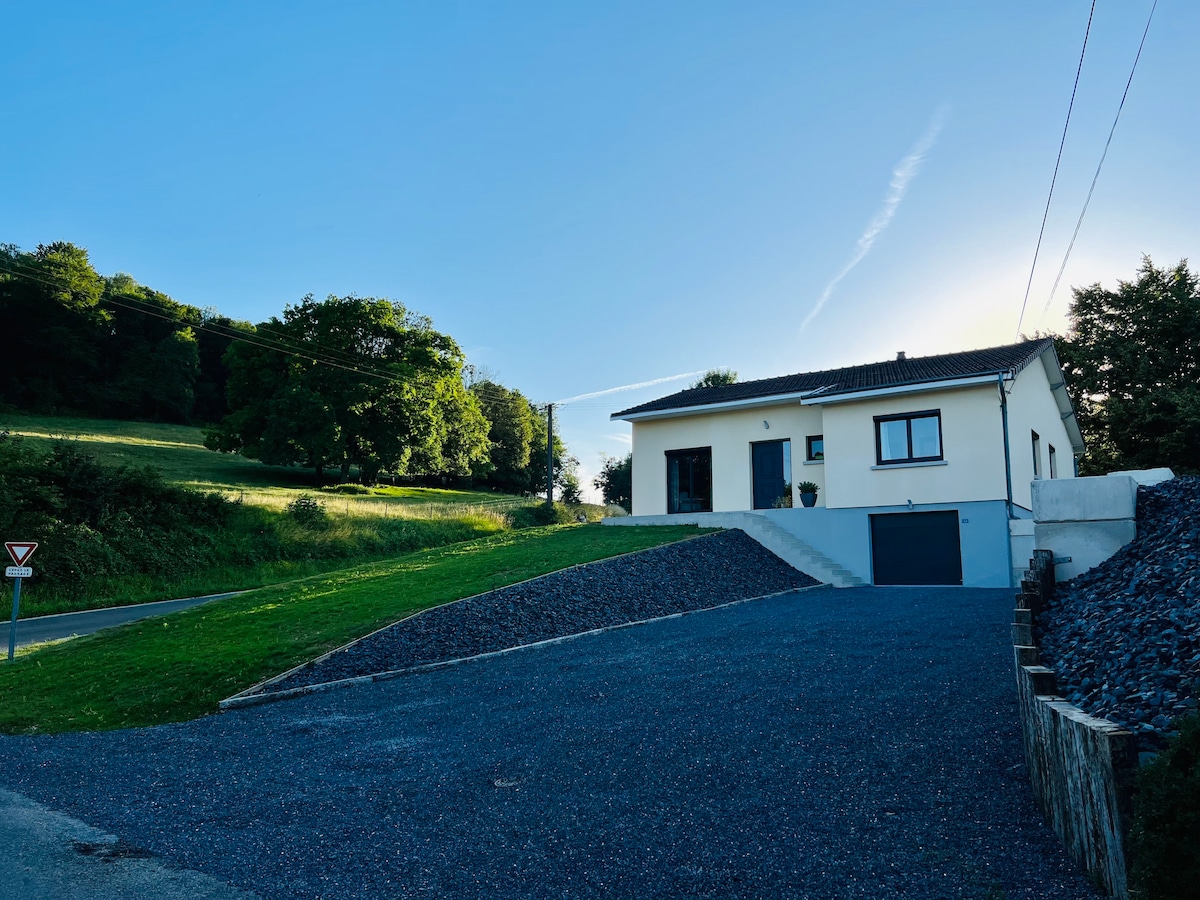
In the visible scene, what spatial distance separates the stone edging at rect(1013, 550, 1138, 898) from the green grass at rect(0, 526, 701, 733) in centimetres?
862

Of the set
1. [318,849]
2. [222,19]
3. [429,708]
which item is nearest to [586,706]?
[429,708]

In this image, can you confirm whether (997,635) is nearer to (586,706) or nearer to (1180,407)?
(586,706)

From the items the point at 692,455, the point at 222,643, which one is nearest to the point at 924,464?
the point at 692,455

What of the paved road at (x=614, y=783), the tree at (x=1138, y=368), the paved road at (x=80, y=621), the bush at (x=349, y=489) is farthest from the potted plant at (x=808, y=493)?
the bush at (x=349, y=489)

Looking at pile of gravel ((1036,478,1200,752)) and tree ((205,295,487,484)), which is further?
tree ((205,295,487,484))

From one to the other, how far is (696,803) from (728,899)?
1.16 m

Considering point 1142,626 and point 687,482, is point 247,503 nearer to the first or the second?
point 687,482

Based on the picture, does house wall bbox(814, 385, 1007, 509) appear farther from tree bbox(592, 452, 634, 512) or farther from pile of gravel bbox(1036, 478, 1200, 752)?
tree bbox(592, 452, 634, 512)

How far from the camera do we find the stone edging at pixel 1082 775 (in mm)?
2924

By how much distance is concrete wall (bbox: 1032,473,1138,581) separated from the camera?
7.18 metres

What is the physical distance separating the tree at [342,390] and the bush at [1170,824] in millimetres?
39686

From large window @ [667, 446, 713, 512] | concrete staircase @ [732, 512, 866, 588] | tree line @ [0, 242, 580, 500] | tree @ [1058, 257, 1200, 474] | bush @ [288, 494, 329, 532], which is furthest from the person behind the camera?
tree line @ [0, 242, 580, 500]

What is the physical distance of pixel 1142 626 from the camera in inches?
184

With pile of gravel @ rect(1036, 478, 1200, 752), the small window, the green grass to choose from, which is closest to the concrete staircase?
the small window
